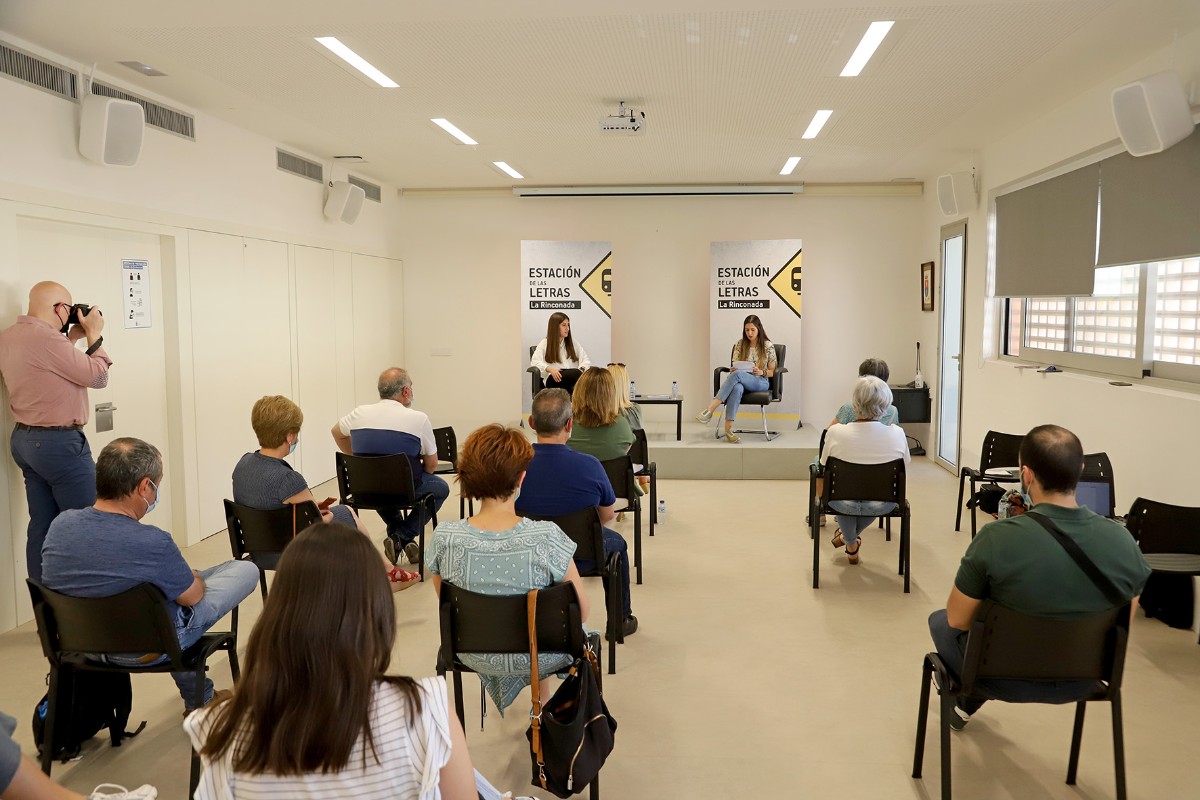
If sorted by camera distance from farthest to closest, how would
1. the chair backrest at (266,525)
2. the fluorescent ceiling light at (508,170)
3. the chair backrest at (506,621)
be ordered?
the fluorescent ceiling light at (508,170), the chair backrest at (266,525), the chair backrest at (506,621)

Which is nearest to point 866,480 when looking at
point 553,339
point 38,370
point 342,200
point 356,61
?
point 356,61

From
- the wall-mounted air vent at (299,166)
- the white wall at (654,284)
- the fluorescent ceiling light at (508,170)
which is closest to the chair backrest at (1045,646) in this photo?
the wall-mounted air vent at (299,166)

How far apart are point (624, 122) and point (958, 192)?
379 centimetres

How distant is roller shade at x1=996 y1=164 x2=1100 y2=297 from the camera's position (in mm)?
6082

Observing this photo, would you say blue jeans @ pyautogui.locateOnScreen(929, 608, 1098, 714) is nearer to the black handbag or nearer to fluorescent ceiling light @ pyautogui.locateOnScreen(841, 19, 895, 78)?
the black handbag

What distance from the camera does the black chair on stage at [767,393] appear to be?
29.8 feet

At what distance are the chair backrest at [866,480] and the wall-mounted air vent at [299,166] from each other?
17.9 feet

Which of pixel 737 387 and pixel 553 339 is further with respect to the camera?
pixel 553 339

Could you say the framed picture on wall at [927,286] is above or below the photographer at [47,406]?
above

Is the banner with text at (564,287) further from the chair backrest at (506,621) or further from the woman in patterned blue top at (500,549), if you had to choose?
the chair backrest at (506,621)

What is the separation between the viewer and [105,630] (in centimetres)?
293

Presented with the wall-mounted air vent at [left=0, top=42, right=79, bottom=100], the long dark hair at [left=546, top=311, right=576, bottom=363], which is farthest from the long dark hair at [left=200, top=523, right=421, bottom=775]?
the long dark hair at [left=546, top=311, right=576, bottom=363]

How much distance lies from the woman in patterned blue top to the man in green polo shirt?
47.7 inches

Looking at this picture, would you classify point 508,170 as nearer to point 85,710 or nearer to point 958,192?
point 958,192
